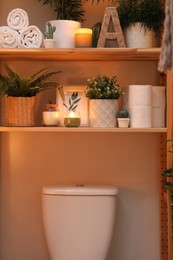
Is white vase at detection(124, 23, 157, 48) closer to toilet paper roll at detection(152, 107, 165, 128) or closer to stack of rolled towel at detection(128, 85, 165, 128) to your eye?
stack of rolled towel at detection(128, 85, 165, 128)

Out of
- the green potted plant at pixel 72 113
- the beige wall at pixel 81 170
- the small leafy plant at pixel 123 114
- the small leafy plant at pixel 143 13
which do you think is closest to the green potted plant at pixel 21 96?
the green potted plant at pixel 72 113

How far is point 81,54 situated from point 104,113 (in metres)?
0.30

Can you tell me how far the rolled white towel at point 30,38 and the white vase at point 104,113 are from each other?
1.19 ft

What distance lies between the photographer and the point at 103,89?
2100mm

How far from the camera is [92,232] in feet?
7.04

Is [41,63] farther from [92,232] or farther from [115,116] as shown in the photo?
[92,232]

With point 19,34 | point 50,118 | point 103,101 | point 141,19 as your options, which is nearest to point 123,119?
point 103,101

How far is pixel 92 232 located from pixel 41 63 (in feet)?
2.86

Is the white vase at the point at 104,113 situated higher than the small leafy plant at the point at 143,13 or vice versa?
the small leafy plant at the point at 143,13

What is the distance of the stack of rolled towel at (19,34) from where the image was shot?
208 centimetres

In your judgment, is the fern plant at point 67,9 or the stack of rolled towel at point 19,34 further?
the fern plant at point 67,9

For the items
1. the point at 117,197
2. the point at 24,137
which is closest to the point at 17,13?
the point at 24,137

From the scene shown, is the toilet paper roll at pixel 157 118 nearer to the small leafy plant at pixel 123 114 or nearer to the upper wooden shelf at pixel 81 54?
the small leafy plant at pixel 123 114

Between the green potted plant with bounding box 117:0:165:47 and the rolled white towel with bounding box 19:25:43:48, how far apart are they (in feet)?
1.28
